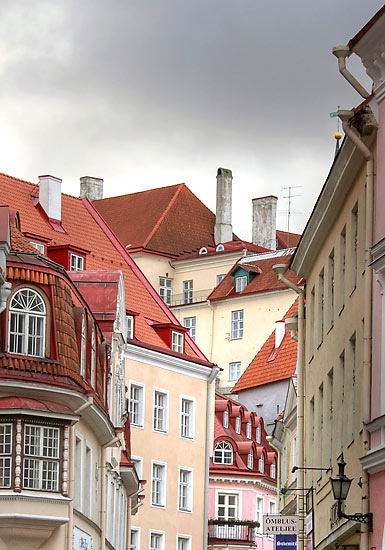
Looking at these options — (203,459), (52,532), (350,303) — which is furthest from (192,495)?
(350,303)

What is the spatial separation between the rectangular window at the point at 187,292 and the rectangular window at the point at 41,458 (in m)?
67.4

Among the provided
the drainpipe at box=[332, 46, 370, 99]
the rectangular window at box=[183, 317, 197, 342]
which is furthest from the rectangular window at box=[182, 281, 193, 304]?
the drainpipe at box=[332, 46, 370, 99]

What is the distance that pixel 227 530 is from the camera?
77.0 m

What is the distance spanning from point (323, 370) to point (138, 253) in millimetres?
71542

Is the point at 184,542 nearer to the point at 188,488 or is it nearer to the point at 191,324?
the point at 188,488

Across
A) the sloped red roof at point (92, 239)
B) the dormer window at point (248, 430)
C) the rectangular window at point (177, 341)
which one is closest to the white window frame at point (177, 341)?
the rectangular window at point (177, 341)

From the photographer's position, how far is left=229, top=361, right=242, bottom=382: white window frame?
96688 millimetres

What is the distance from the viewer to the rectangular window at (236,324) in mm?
97000

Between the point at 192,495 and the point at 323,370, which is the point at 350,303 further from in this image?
the point at 192,495

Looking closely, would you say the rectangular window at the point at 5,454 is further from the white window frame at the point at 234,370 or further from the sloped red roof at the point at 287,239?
the sloped red roof at the point at 287,239

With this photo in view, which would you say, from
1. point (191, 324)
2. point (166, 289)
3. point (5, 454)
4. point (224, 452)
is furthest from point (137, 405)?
point (166, 289)

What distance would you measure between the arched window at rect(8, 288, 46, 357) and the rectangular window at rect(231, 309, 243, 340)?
61.6m

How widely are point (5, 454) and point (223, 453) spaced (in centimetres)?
4536

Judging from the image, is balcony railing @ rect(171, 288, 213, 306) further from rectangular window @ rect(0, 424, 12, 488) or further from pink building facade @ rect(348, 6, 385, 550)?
pink building facade @ rect(348, 6, 385, 550)
